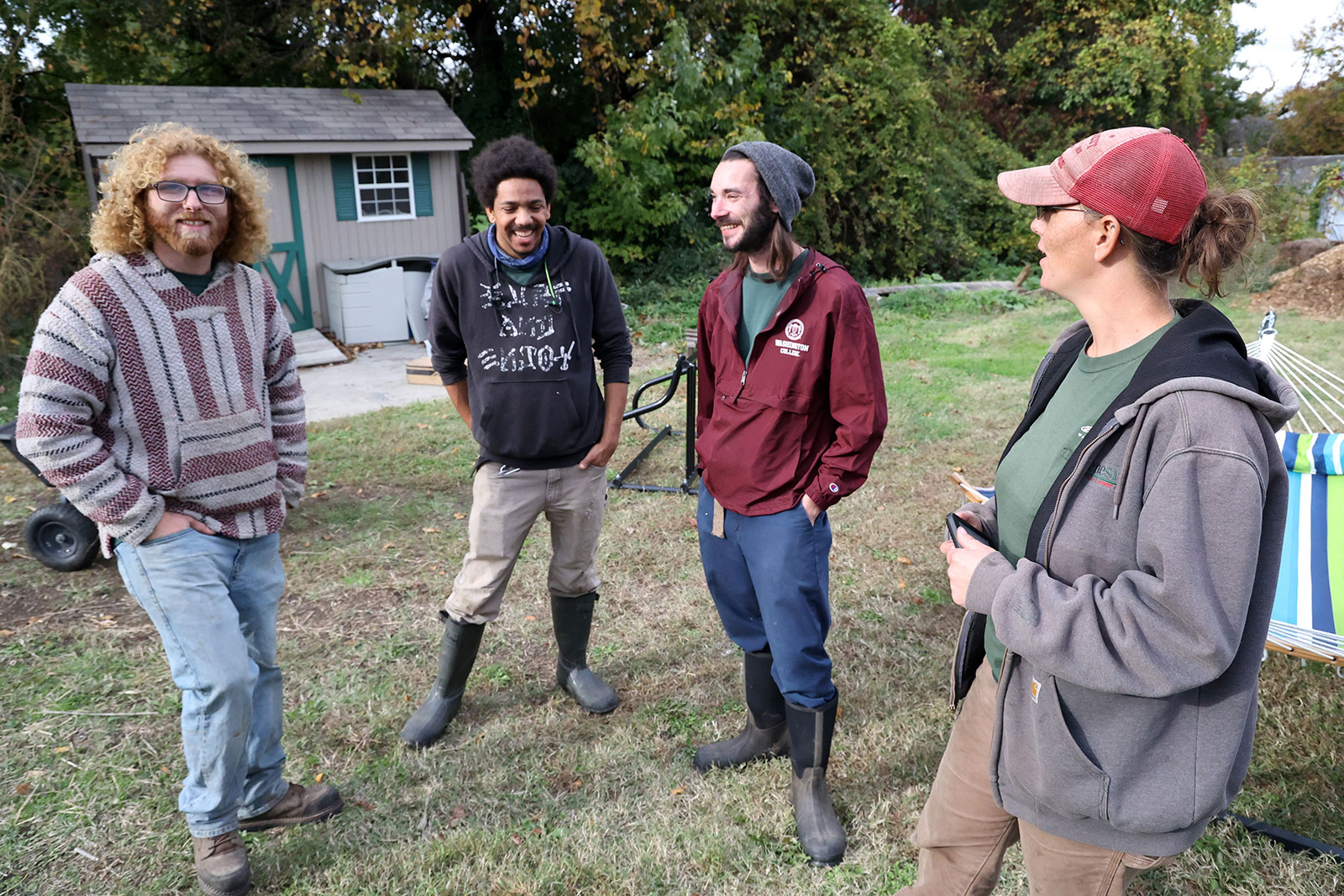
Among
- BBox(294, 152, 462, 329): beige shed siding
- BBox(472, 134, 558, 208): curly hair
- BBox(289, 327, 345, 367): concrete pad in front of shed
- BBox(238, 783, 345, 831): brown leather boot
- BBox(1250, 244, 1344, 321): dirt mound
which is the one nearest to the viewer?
BBox(238, 783, 345, 831): brown leather boot

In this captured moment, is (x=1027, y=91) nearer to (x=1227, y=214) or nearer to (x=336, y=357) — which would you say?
(x=336, y=357)

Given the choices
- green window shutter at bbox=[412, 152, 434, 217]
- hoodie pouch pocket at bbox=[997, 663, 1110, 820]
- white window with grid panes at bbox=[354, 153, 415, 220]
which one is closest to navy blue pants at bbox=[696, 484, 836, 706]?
hoodie pouch pocket at bbox=[997, 663, 1110, 820]

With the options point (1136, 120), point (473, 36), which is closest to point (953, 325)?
point (473, 36)

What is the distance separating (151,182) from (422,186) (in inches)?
470

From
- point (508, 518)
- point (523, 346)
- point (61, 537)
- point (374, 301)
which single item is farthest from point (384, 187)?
point (508, 518)

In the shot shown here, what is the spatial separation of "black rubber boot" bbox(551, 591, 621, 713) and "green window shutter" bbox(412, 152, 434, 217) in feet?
37.2

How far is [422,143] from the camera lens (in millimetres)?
13234

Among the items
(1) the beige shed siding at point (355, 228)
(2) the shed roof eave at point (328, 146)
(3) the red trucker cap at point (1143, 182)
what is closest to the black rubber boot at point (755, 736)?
(3) the red trucker cap at point (1143, 182)

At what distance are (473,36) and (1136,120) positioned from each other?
14.0 m

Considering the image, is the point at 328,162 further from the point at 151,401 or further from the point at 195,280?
the point at 151,401

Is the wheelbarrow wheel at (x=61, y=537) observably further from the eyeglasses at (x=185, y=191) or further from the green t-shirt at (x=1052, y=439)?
the green t-shirt at (x=1052, y=439)

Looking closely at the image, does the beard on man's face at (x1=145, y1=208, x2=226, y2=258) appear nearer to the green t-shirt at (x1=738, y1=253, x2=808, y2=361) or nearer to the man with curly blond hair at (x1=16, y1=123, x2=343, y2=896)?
the man with curly blond hair at (x1=16, y1=123, x2=343, y2=896)

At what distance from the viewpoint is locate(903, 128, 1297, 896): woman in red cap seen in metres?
1.34

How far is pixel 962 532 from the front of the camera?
1.78 metres
